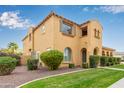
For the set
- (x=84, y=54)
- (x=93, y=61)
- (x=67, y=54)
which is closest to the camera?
(x=93, y=61)

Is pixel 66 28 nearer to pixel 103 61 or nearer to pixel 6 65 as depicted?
pixel 103 61

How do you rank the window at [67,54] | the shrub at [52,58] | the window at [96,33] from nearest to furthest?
1. the shrub at [52,58]
2. the window at [67,54]
3. the window at [96,33]

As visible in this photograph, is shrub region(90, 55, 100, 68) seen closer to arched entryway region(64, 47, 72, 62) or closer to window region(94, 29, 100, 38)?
arched entryway region(64, 47, 72, 62)

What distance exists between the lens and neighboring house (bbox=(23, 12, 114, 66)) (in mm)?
18656

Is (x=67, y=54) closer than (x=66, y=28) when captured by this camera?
No

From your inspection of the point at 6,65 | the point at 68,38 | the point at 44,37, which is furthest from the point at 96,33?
the point at 6,65

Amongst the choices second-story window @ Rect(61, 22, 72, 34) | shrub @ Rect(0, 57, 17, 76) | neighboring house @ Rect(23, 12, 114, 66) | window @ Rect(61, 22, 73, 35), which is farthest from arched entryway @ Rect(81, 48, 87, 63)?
shrub @ Rect(0, 57, 17, 76)

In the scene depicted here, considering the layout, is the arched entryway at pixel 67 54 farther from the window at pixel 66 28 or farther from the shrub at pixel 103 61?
the shrub at pixel 103 61

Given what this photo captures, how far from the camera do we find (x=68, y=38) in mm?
20062

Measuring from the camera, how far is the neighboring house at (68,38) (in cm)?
1866

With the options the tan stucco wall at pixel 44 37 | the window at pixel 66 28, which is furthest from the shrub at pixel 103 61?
the tan stucco wall at pixel 44 37

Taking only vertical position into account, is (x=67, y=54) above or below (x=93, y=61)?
above

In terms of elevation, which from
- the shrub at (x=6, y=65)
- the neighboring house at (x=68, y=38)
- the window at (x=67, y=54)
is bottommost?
the shrub at (x=6, y=65)
